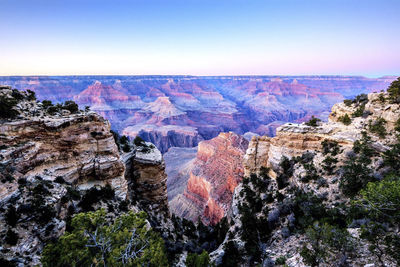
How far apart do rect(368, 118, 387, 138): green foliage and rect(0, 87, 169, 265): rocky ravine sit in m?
24.5

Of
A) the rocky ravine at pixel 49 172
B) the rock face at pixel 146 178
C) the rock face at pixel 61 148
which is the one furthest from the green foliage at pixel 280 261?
the rock face at pixel 146 178

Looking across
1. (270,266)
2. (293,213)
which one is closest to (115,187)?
(270,266)

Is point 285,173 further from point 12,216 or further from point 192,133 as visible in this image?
point 192,133

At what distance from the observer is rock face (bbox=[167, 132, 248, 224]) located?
139 feet

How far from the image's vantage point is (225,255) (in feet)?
53.9

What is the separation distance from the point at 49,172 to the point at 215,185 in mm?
35700

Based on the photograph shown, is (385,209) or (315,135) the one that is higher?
(385,209)

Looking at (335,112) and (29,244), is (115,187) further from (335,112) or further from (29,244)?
(335,112)

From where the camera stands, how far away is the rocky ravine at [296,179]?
42.8ft

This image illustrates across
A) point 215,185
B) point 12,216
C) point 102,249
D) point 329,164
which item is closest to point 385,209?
point 329,164

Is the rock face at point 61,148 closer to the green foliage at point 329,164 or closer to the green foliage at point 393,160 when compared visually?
the green foliage at point 329,164

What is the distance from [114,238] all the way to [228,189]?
37.4m

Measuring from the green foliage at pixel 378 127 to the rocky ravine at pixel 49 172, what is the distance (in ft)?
80.3

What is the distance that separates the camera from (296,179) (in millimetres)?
20281
